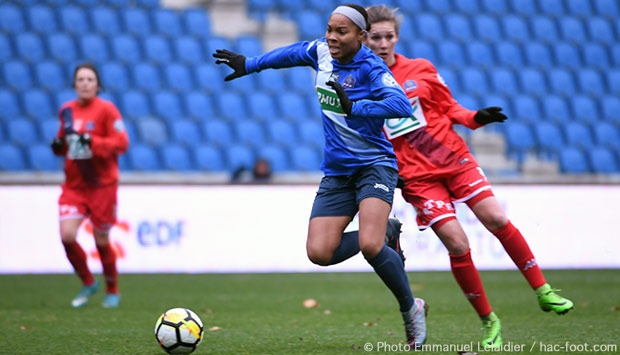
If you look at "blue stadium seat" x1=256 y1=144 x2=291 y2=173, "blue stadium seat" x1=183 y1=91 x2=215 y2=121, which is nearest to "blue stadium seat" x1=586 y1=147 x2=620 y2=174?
"blue stadium seat" x1=256 y1=144 x2=291 y2=173

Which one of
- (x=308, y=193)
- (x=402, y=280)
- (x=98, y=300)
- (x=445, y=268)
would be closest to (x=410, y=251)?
(x=445, y=268)

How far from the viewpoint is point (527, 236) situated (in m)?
11.9

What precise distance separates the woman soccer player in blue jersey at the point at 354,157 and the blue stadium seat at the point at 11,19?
34.8 feet

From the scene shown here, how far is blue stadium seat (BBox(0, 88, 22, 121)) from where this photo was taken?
14.2m

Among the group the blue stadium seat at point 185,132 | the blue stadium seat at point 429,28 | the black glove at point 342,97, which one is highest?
the blue stadium seat at point 429,28

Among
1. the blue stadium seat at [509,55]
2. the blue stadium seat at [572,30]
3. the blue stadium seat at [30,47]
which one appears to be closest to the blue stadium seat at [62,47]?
the blue stadium seat at [30,47]

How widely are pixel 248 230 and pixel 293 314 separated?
3.98 m

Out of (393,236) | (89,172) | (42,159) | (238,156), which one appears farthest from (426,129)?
(42,159)

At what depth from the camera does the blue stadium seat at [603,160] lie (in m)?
15.7

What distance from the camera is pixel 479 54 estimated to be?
17.2 m

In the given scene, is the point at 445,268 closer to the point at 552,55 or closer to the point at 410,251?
the point at 410,251

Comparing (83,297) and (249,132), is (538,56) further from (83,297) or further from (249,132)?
(83,297)

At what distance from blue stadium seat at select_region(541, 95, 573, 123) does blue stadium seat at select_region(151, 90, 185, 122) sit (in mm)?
6517

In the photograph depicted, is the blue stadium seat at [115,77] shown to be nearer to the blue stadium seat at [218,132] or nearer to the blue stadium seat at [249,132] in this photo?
the blue stadium seat at [218,132]
